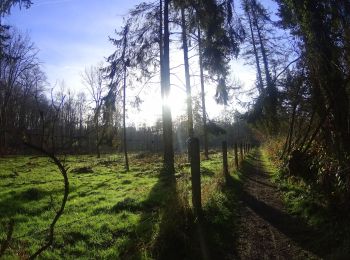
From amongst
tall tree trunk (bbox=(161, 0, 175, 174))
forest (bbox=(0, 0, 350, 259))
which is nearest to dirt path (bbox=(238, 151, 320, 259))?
forest (bbox=(0, 0, 350, 259))

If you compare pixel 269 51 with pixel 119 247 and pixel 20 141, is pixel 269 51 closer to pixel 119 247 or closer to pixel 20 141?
pixel 119 247

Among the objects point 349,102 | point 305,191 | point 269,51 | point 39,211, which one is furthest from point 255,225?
point 269,51

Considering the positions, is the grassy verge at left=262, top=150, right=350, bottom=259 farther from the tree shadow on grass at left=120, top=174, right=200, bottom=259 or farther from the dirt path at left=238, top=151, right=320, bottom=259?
the tree shadow on grass at left=120, top=174, right=200, bottom=259

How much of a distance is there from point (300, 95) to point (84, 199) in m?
7.26

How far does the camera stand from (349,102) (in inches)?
315

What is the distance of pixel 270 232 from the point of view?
23.8 ft

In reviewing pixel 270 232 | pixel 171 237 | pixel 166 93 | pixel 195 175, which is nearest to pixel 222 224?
pixel 270 232

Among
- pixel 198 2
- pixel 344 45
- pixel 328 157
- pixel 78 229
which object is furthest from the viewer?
pixel 198 2

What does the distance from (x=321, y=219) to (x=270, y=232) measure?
939mm

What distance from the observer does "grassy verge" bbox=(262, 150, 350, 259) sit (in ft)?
18.5

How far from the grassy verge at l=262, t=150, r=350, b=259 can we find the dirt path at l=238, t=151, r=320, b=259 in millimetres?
172

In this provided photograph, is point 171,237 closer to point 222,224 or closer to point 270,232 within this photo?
point 222,224

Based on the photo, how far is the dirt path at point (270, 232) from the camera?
19.9 ft

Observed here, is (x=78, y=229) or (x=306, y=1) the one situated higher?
(x=306, y=1)
